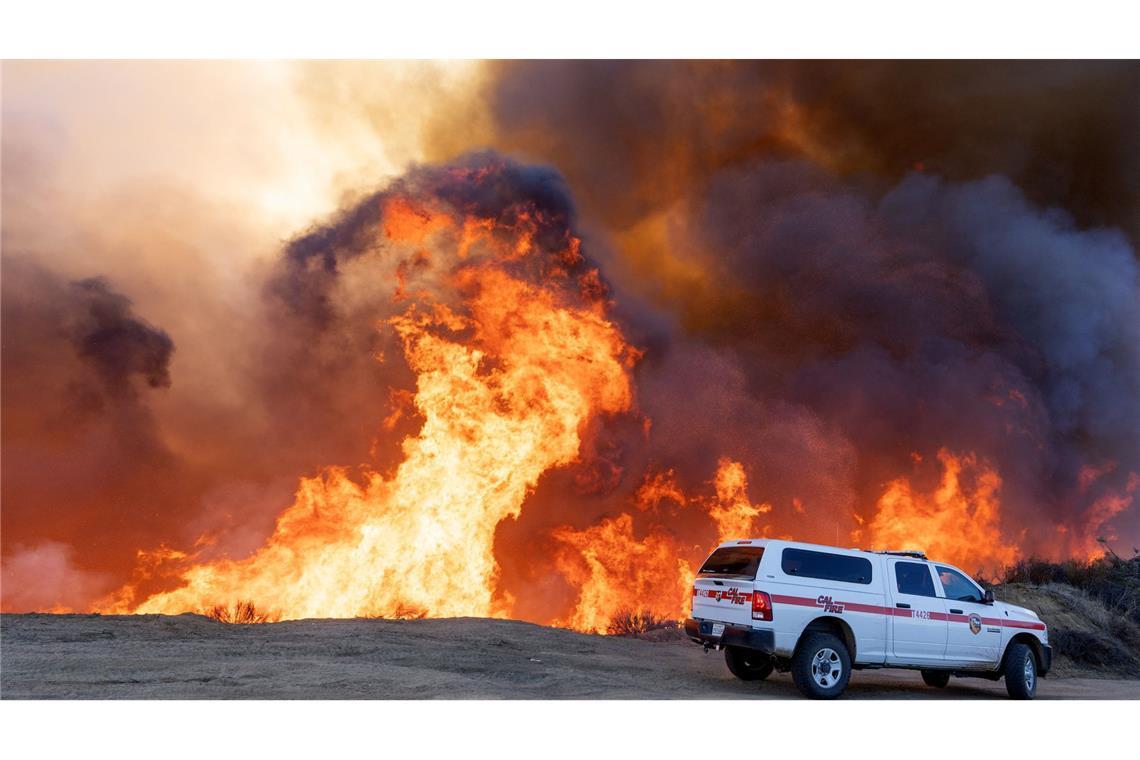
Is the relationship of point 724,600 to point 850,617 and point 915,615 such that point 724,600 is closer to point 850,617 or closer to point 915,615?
point 850,617

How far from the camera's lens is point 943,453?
2666 cm

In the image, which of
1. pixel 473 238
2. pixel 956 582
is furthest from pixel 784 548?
pixel 473 238

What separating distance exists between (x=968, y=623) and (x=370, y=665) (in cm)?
952

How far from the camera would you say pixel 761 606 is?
11.4 m

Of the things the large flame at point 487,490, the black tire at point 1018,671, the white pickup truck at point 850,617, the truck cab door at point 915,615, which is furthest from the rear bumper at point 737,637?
the large flame at point 487,490

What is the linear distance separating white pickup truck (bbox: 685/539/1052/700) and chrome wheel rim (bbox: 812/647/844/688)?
0.01 meters

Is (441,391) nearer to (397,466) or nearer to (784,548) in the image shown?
(397,466)

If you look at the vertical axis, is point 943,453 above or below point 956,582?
above

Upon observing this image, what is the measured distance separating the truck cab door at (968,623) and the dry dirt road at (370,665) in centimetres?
109

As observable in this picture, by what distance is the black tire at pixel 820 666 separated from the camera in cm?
1162

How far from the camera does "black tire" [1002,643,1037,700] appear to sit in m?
13.6

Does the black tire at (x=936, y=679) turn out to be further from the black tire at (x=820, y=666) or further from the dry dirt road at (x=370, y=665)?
the black tire at (x=820, y=666)

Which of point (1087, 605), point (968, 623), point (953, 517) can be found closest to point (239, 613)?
point (968, 623)

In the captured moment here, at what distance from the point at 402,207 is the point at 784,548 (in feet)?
51.5
